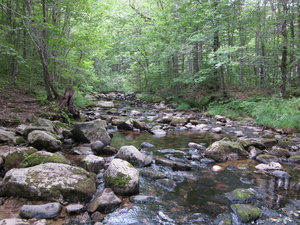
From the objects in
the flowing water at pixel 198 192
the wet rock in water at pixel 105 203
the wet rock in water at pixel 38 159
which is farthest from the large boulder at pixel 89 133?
the wet rock in water at pixel 105 203

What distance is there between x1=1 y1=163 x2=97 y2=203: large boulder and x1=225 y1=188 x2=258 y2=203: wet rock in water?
2420 millimetres

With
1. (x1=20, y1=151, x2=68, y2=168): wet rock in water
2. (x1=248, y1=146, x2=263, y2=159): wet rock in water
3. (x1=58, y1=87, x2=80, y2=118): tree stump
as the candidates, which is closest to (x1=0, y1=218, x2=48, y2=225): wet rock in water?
(x1=20, y1=151, x2=68, y2=168): wet rock in water

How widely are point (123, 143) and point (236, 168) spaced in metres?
3.84

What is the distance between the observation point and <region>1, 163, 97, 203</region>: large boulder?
124 inches

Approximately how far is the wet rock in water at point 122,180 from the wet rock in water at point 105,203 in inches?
11.6

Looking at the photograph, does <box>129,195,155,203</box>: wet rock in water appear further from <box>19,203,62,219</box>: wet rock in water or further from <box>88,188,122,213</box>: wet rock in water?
<box>19,203,62,219</box>: wet rock in water

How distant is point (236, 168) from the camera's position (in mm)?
5027

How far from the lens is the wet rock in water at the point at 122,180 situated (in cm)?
363

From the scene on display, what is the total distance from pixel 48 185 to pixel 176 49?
42.3ft

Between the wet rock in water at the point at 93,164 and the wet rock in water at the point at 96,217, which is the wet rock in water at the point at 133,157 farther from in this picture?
the wet rock in water at the point at 96,217

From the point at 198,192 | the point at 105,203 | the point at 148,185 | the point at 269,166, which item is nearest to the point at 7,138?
the point at 105,203

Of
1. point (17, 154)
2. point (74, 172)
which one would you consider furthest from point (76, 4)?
point (74, 172)

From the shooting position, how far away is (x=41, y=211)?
9.42 feet

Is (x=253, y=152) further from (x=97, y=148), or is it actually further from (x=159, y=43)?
(x=159, y=43)
